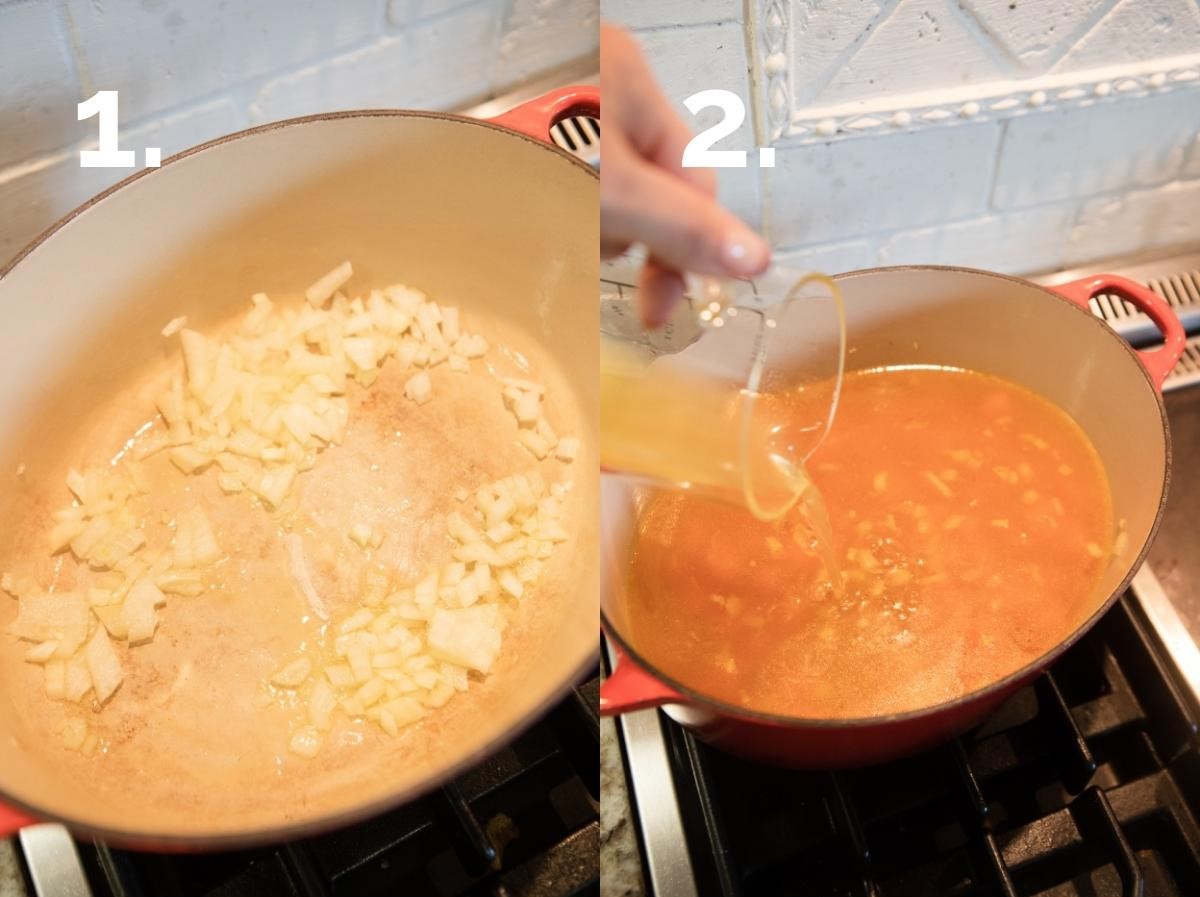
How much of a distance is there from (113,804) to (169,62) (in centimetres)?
46

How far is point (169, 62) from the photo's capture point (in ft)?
2.15

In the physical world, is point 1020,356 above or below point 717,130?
below

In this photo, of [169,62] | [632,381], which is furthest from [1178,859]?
[169,62]

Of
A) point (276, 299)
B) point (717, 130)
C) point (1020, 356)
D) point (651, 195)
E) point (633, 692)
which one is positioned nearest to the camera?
point (651, 195)

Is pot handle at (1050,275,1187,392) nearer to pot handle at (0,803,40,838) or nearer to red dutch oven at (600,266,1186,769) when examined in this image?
red dutch oven at (600,266,1186,769)

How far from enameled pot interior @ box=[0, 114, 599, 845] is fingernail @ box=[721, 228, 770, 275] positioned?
8.8 inches

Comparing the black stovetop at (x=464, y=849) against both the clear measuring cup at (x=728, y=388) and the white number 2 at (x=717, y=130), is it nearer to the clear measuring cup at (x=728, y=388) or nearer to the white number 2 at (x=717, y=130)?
the clear measuring cup at (x=728, y=388)

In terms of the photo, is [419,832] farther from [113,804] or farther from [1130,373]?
[1130,373]

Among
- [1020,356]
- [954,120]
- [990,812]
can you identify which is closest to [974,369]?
[1020,356]

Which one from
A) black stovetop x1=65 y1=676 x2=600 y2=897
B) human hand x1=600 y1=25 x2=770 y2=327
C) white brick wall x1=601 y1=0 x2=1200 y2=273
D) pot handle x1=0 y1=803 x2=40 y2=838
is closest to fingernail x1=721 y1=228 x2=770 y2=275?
human hand x1=600 y1=25 x2=770 y2=327

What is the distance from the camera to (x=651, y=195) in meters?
0.34

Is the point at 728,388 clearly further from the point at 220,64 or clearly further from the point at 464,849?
the point at 220,64

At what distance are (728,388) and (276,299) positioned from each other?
481 millimetres

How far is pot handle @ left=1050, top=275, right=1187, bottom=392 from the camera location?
0.60 meters
